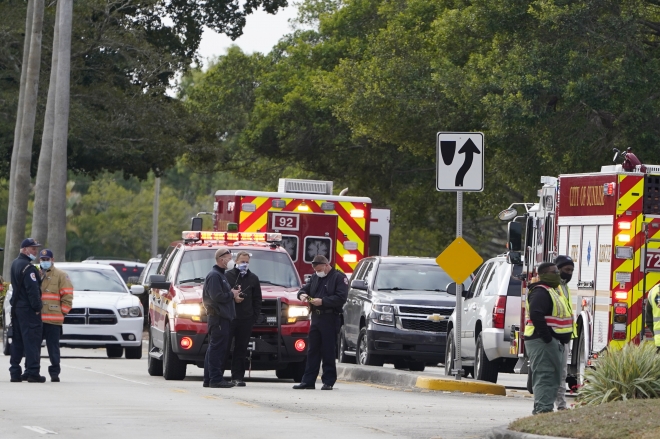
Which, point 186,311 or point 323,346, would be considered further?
point 186,311

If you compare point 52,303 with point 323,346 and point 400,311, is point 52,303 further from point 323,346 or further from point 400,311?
point 400,311

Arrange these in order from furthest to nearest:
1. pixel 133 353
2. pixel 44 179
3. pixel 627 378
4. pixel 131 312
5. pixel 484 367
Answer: pixel 44 179 → pixel 133 353 → pixel 131 312 → pixel 484 367 → pixel 627 378

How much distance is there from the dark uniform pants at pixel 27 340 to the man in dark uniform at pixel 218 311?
2.26 metres

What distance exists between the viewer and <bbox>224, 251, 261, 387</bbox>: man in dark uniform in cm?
1881

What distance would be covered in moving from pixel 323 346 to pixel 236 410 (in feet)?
11.7

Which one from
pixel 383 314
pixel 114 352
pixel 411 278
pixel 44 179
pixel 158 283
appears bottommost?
pixel 114 352

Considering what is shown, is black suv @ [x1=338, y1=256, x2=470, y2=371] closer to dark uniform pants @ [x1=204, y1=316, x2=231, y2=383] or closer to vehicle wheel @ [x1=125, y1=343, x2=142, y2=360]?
vehicle wheel @ [x1=125, y1=343, x2=142, y2=360]

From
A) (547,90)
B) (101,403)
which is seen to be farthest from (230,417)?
(547,90)

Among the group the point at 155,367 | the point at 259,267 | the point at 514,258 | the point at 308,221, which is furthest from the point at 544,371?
the point at 308,221

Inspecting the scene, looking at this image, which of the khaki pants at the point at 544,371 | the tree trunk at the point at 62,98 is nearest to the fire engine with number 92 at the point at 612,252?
the khaki pants at the point at 544,371

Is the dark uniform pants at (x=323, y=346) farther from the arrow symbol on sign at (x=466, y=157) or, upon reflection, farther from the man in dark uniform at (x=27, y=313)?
the man in dark uniform at (x=27, y=313)

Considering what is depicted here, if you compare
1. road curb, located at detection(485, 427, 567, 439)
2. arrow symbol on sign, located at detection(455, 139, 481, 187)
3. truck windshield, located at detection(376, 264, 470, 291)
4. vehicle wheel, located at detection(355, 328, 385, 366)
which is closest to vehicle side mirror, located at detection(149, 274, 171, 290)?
arrow symbol on sign, located at detection(455, 139, 481, 187)

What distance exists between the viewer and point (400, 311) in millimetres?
23484

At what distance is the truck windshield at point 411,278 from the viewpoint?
24516 millimetres
